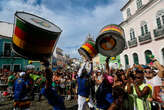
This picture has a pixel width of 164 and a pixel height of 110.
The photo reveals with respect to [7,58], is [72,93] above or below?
below

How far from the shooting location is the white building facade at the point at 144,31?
1176 cm

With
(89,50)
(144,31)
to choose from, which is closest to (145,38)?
(144,31)

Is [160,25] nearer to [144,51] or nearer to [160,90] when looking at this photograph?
[144,51]

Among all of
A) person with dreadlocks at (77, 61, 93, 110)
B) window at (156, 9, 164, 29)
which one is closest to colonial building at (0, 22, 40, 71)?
person with dreadlocks at (77, 61, 93, 110)

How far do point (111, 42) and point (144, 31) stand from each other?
14183 mm

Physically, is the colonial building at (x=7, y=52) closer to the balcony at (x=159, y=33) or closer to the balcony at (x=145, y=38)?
A: the balcony at (x=145, y=38)

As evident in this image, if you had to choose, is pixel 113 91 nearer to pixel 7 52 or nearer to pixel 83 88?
pixel 83 88

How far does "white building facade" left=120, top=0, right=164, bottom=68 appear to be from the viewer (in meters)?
11.8

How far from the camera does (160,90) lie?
9.23 ft

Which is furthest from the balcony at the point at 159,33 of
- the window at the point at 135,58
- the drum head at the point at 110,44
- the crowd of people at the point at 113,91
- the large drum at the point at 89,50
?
the drum head at the point at 110,44

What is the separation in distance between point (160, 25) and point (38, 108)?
48.5 ft

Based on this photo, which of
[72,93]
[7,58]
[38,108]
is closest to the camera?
[38,108]

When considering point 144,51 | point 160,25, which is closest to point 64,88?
point 144,51

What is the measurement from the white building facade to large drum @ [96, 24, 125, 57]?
9.44m
